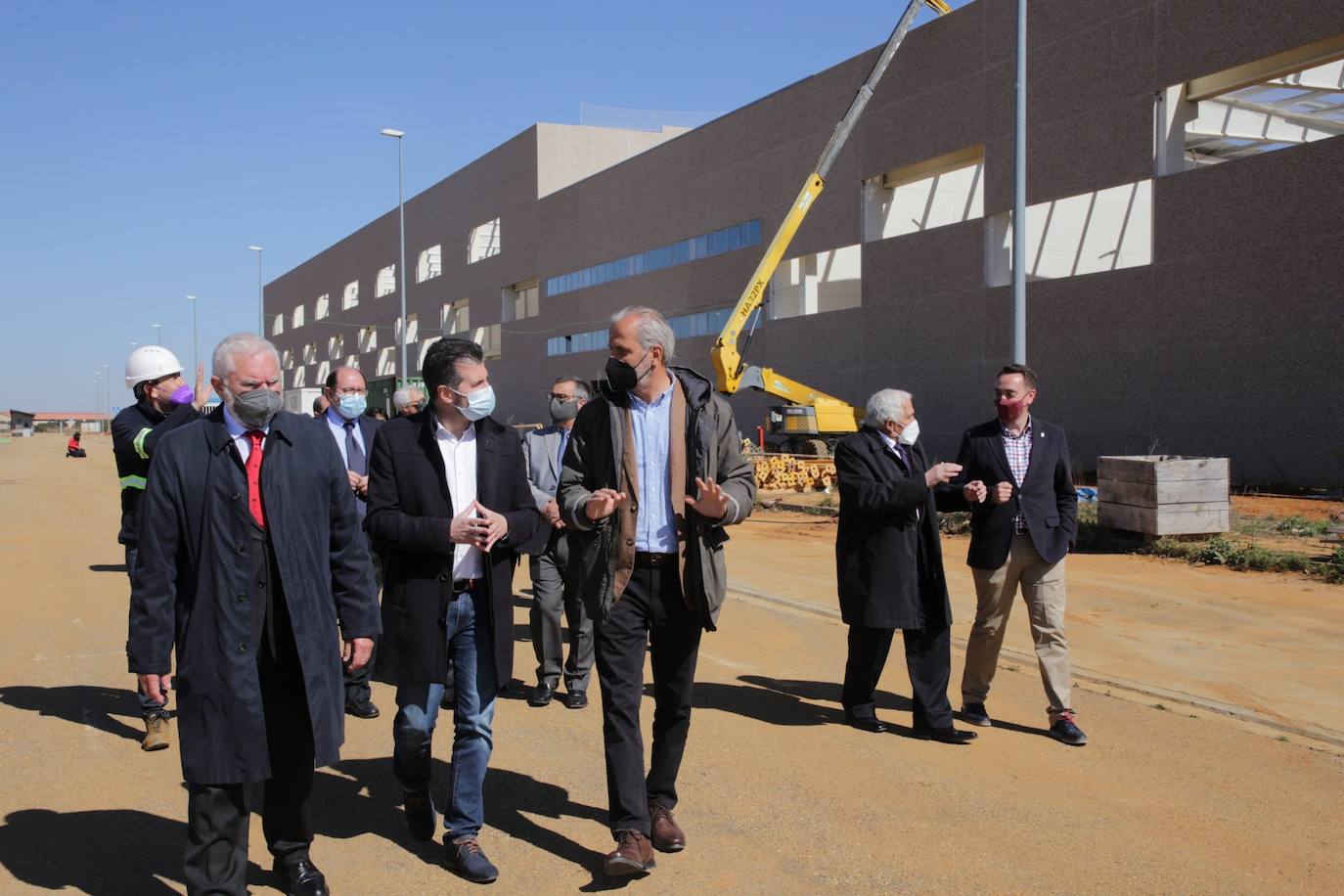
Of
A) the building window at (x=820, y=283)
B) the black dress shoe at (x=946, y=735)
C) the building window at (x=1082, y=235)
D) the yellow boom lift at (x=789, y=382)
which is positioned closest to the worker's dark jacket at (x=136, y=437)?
the black dress shoe at (x=946, y=735)

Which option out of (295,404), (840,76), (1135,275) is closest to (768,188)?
(840,76)

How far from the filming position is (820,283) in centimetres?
3238

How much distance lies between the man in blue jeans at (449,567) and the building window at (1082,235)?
20224 millimetres

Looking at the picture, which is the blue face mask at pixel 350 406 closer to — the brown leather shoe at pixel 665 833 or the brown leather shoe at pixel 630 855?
the brown leather shoe at pixel 665 833

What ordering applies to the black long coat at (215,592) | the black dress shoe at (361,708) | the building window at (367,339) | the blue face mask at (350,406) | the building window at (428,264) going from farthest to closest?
1. the building window at (367,339)
2. the building window at (428,264)
3. the blue face mask at (350,406)
4. the black dress shoe at (361,708)
5. the black long coat at (215,592)

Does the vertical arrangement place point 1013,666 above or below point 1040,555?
below

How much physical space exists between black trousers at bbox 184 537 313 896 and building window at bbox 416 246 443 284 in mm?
59548

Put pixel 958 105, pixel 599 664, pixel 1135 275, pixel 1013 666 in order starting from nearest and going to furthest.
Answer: pixel 599 664
pixel 1013 666
pixel 1135 275
pixel 958 105

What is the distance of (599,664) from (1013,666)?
170 inches

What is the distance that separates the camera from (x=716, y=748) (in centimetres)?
562

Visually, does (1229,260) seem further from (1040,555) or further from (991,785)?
(991,785)

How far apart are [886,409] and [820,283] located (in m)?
27.1

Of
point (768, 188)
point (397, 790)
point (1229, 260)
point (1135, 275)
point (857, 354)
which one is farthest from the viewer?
point (768, 188)

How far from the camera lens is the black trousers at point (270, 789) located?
11.2 feet
